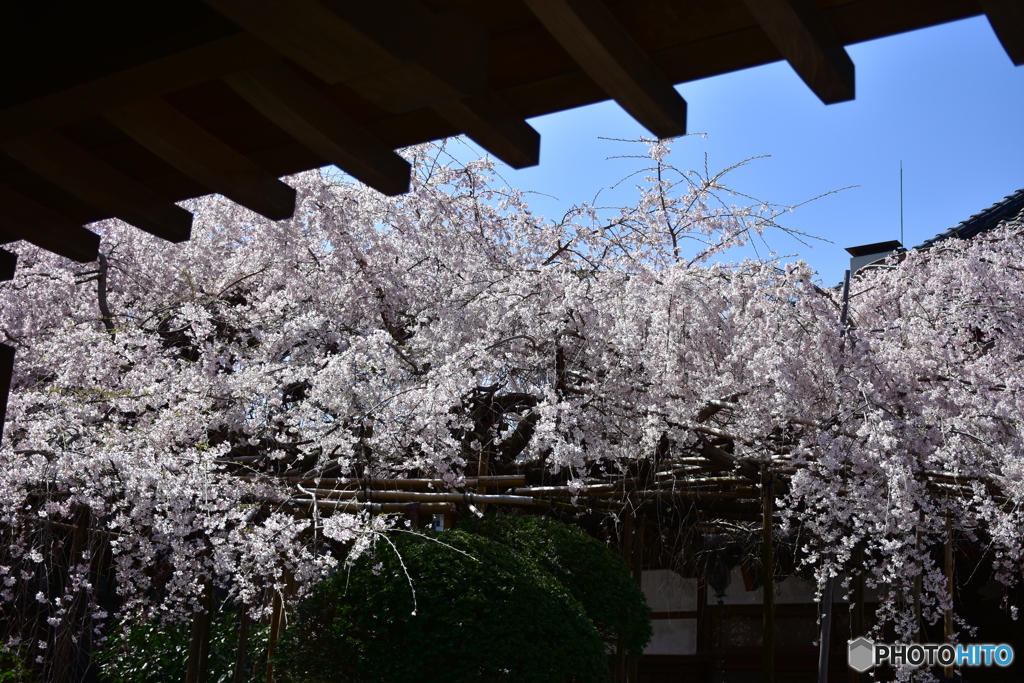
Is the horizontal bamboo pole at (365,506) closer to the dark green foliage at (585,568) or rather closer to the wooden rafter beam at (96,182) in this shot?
the dark green foliage at (585,568)

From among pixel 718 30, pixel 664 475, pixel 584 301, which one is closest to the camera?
pixel 718 30

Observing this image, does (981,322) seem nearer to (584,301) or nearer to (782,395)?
(782,395)

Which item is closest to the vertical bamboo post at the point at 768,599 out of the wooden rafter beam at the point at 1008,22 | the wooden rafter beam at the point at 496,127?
the wooden rafter beam at the point at 496,127

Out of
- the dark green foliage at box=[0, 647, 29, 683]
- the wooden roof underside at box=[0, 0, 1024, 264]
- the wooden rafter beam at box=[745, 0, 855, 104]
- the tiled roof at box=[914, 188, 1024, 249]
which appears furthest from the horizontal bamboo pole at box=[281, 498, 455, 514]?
the tiled roof at box=[914, 188, 1024, 249]

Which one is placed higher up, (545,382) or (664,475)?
(545,382)

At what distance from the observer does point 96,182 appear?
200 cm

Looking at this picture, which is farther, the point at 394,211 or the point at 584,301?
the point at 394,211

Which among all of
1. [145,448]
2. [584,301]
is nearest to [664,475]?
[584,301]

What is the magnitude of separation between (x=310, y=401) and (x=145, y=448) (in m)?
1.43

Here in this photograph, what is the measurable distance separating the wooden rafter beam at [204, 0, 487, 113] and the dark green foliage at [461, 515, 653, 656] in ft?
16.5

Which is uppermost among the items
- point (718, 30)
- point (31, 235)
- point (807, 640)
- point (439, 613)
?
point (718, 30)

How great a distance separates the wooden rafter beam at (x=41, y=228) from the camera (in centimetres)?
215

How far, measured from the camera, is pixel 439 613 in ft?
16.6

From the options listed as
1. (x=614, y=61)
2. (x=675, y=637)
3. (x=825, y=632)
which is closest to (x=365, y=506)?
(x=825, y=632)
